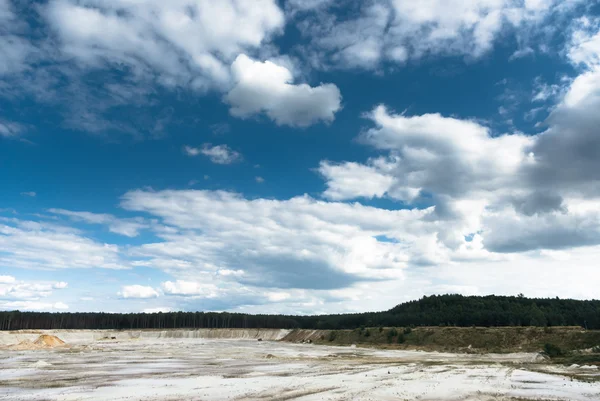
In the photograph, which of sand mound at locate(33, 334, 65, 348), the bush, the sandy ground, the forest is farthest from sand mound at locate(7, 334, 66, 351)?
the bush

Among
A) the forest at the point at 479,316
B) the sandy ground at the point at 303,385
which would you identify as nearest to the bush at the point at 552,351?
the sandy ground at the point at 303,385

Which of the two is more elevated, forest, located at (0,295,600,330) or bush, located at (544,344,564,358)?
forest, located at (0,295,600,330)

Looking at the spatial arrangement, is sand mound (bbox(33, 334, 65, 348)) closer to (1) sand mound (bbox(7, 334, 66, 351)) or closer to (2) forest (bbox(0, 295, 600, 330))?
(1) sand mound (bbox(7, 334, 66, 351))

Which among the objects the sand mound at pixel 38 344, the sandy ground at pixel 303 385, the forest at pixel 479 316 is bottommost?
the sand mound at pixel 38 344

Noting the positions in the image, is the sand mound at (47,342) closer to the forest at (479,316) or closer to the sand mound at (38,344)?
the sand mound at (38,344)

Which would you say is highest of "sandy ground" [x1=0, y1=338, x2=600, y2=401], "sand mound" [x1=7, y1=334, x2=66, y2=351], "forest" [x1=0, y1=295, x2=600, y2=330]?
"forest" [x1=0, y1=295, x2=600, y2=330]

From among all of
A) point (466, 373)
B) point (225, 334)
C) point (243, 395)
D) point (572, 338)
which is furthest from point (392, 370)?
point (225, 334)

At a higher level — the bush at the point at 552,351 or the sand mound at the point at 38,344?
the bush at the point at 552,351

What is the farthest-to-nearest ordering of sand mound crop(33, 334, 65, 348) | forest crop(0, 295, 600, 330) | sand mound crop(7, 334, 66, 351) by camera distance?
forest crop(0, 295, 600, 330)
sand mound crop(33, 334, 65, 348)
sand mound crop(7, 334, 66, 351)

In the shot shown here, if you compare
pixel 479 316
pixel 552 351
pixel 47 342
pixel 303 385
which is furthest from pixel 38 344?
pixel 479 316

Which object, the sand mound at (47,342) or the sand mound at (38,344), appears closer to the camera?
the sand mound at (38,344)

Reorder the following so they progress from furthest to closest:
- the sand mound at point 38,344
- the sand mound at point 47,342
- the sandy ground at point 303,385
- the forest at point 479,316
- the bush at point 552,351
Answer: the forest at point 479,316 < the sand mound at point 47,342 < the sand mound at point 38,344 < the bush at point 552,351 < the sandy ground at point 303,385

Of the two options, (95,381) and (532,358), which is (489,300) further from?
(95,381)

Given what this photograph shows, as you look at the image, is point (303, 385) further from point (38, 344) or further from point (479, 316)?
point (479, 316)
